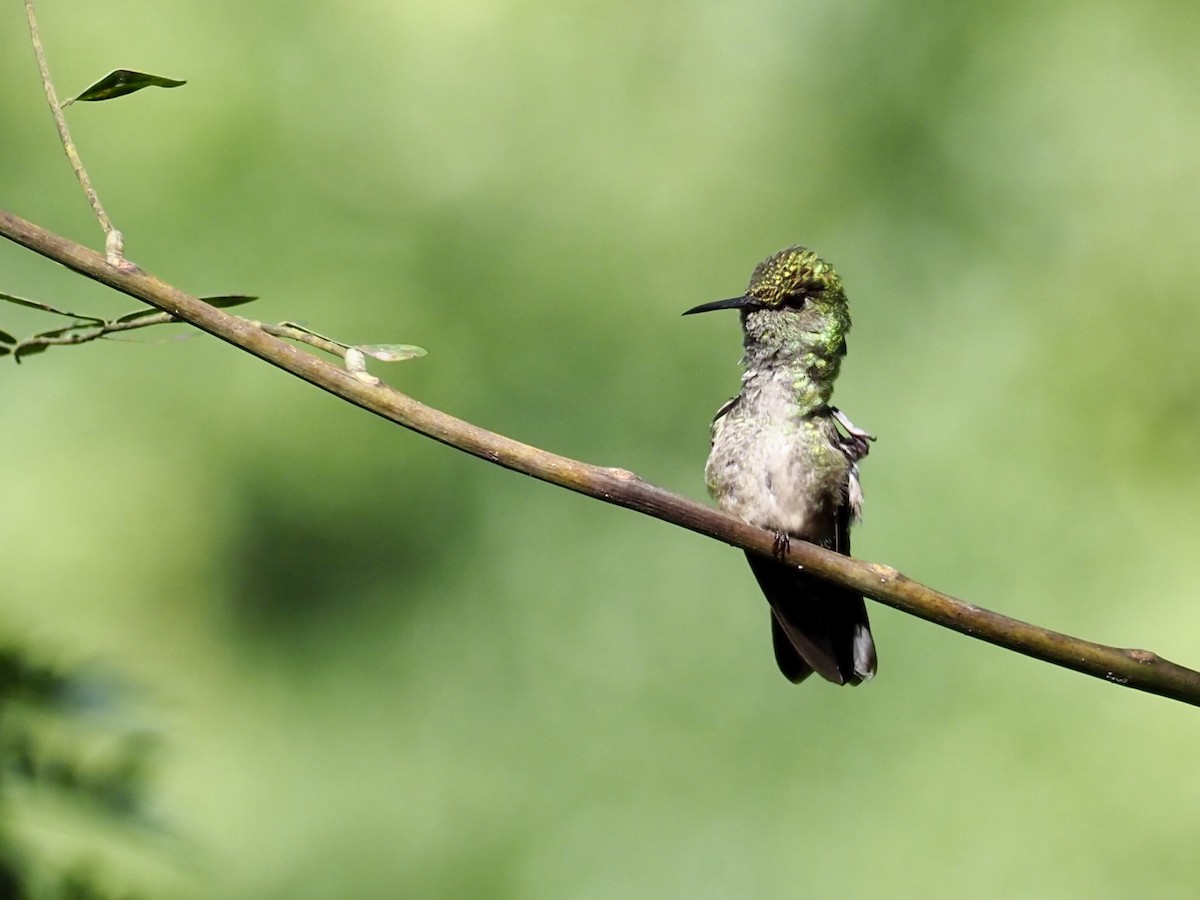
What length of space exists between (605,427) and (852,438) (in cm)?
109

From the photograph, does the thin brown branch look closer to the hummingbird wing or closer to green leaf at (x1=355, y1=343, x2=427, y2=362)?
green leaf at (x1=355, y1=343, x2=427, y2=362)

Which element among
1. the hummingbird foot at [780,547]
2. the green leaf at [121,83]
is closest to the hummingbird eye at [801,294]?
the hummingbird foot at [780,547]

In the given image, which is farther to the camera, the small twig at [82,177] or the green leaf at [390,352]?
the green leaf at [390,352]

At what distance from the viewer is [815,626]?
195 cm

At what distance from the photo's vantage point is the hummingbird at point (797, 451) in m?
1.80

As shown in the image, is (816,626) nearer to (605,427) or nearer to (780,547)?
(780,547)

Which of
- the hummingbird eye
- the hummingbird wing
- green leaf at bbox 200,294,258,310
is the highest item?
the hummingbird eye

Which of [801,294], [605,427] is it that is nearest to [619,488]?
[801,294]

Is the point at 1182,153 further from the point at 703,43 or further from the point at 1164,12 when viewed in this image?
the point at 703,43

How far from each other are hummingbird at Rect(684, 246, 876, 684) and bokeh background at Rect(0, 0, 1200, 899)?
0.86 meters

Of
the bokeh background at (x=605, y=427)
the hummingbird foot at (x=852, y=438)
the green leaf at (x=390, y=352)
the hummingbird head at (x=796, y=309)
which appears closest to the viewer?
the green leaf at (x=390, y=352)

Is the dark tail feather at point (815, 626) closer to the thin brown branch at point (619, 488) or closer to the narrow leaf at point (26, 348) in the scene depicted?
the thin brown branch at point (619, 488)

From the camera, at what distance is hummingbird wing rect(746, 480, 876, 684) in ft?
6.24

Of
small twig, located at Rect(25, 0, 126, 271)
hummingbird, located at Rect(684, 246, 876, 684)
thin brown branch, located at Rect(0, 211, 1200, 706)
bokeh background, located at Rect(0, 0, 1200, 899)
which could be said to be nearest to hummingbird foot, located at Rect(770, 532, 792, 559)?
thin brown branch, located at Rect(0, 211, 1200, 706)
